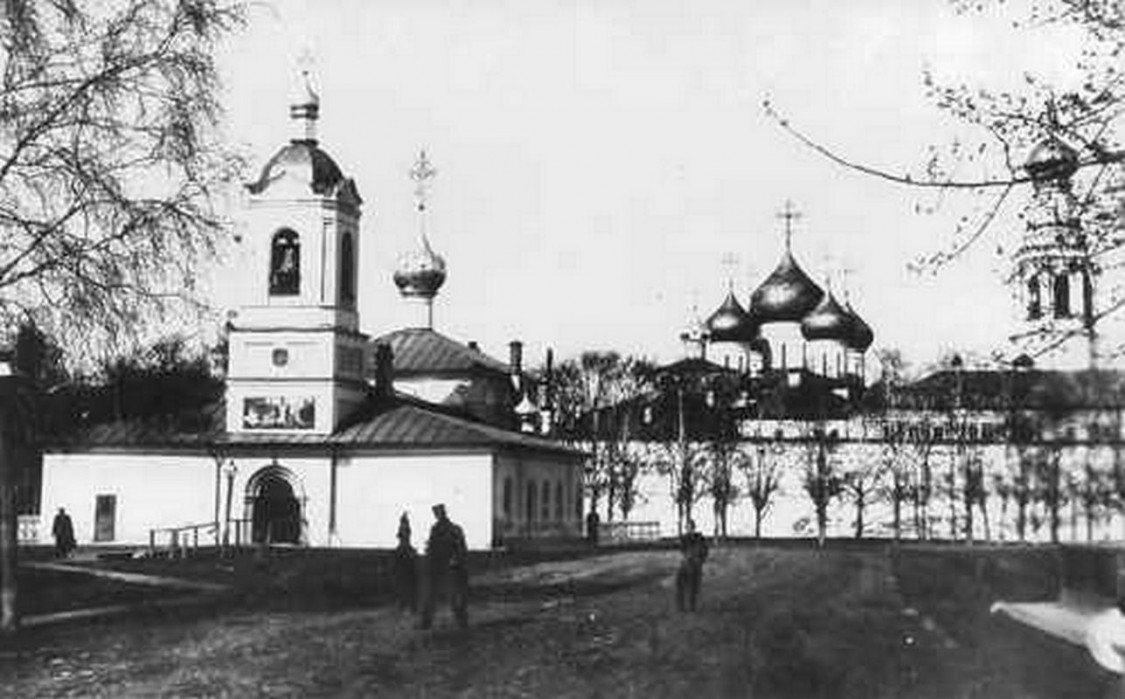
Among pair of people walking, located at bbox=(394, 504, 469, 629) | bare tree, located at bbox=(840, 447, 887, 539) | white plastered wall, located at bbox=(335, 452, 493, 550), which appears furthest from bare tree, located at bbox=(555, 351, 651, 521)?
pair of people walking, located at bbox=(394, 504, 469, 629)

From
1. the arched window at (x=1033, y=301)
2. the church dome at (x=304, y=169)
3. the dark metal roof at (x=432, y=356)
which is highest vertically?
the church dome at (x=304, y=169)

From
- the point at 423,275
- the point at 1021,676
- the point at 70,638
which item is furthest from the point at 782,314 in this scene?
the point at 1021,676

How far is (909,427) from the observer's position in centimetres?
8362

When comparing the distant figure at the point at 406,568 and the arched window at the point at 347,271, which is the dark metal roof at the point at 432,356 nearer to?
the arched window at the point at 347,271

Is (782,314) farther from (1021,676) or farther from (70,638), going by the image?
(1021,676)

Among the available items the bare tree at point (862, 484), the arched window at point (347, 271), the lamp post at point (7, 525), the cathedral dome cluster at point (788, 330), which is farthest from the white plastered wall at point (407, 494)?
the cathedral dome cluster at point (788, 330)

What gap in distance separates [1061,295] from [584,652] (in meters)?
10.2

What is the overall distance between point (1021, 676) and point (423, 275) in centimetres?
6554

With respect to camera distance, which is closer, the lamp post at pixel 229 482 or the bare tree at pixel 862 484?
the lamp post at pixel 229 482

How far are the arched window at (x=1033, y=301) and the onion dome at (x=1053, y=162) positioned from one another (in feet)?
2.03

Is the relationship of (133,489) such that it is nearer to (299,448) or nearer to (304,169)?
(299,448)

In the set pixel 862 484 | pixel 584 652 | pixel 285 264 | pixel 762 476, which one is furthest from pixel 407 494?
pixel 584 652

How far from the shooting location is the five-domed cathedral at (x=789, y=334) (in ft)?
334

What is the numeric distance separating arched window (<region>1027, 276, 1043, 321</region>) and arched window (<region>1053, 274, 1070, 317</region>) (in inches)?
3.8
